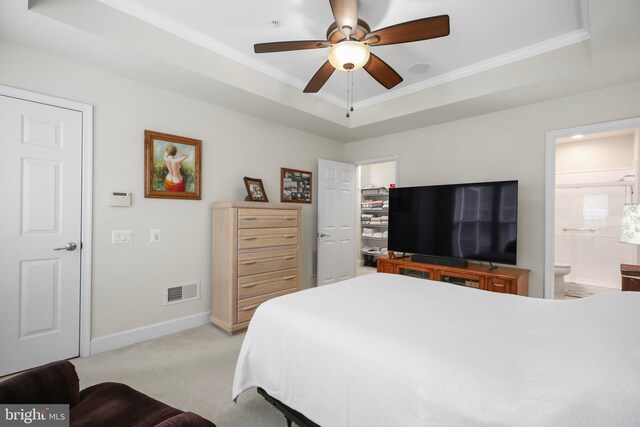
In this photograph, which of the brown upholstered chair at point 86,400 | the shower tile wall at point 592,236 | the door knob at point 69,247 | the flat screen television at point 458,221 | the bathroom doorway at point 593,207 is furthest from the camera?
the shower tile wall at point 592,236

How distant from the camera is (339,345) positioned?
1.28m

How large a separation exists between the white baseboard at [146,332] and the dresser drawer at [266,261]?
2.63ft

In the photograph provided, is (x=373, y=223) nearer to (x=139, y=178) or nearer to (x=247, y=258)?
(x=247, y=258)

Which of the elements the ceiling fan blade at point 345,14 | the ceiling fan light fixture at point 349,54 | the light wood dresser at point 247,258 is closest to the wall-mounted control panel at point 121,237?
the light wood dresser at point 247,258

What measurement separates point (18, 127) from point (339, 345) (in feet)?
9.53

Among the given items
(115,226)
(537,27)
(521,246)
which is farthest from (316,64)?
(521,246)

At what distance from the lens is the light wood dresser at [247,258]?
3072 millimetres

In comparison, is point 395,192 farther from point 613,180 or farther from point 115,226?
point 613,180

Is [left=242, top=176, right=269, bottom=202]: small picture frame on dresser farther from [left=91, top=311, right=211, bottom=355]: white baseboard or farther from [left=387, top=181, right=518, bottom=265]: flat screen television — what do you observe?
[left=387, top=181, right=518, bottom=265]: flat screen television

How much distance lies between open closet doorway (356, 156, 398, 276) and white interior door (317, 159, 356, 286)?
1.91 metres

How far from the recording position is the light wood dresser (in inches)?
121

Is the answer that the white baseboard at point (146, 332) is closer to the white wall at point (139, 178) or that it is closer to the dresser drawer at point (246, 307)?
the white wall at point (139, 178)

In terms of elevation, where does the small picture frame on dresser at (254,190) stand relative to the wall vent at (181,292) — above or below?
above

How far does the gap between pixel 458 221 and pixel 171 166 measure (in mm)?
3310
